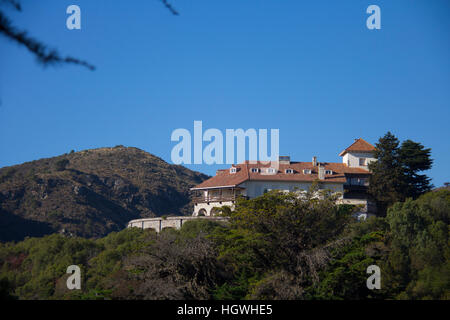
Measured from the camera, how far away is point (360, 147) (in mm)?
55062

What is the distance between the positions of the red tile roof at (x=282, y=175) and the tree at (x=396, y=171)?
3105 mm

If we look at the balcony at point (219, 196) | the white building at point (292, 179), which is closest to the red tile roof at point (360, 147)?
the white building at point (292, 179)

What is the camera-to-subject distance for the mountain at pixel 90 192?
79.0 m


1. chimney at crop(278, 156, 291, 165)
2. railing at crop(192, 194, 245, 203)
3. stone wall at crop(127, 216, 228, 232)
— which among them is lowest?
stone wall at crop(127, 216, 228, 232)

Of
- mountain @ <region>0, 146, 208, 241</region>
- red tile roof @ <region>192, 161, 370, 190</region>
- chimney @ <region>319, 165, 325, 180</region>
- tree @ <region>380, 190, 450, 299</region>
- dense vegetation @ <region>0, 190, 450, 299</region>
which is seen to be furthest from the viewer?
mountain @ <region>0, 146, 208, 241</region>

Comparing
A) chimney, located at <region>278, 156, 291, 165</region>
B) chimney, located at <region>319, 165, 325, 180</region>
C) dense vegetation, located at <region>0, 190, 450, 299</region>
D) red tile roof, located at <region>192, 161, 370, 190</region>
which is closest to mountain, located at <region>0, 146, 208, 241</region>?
red tile roof, located at <region>192, 161, 370, 190</region>

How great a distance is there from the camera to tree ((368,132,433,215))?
159ft

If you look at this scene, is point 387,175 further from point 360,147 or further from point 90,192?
point 90,192

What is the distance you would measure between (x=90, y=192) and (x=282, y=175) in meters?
46.8

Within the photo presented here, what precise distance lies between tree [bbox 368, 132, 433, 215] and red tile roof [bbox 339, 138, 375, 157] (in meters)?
3.25

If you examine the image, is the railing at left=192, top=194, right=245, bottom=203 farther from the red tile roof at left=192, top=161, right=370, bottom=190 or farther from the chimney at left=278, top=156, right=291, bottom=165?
the chimney at left=278, top=156, right=291, bottom=165

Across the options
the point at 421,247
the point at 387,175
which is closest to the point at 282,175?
the point at 387,175

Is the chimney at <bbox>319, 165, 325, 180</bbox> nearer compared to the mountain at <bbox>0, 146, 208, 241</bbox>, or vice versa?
the chimney at <bbox>319, 165, 325, 180</bbox>
